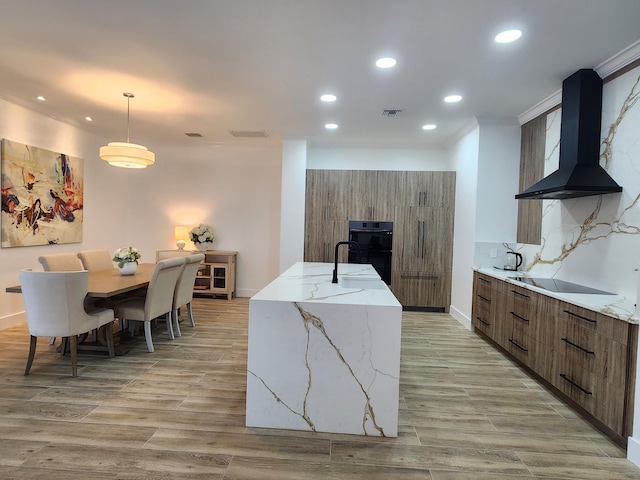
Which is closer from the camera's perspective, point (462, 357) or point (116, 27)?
point (116, 27)

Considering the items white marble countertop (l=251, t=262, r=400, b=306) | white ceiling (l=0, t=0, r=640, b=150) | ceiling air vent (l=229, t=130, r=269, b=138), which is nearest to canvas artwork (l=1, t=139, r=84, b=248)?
white ceiling (l=0, t=0, r=640, b=150)

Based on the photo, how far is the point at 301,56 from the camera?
2955 millimetres

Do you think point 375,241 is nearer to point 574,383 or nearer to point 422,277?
point 422,277

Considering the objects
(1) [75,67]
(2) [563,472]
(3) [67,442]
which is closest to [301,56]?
(1) [75,67]

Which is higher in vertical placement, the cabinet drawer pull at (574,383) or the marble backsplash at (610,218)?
the marble backsplash at (610,218)

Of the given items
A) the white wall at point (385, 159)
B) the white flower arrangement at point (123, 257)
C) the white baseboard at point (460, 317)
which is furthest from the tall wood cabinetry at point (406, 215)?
the white flower arrangement at point (123, 257)

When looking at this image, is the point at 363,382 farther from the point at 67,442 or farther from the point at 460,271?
the point at 460,271

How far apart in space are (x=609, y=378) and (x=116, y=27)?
4.08 metres

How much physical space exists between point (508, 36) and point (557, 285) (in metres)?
2.21

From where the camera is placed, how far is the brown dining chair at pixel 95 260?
13.9 ft

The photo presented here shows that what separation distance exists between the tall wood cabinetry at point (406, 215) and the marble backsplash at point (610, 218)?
71.4 inches

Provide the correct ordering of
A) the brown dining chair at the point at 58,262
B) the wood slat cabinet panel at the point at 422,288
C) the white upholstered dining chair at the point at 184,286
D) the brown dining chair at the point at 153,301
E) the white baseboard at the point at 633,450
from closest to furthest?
the white baseboard at the point at 633,450 → the brown dining chair at the point at 153,301 → the brown dining chair at the point at 58,262 → the white upholstered dining chair at the point at 184,286 → the wood slat cabinet panel at the point at 422,288

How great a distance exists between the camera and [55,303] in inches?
113

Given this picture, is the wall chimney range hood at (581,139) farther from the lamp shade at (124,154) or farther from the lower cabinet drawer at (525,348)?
the lamp shade at (124,154)
